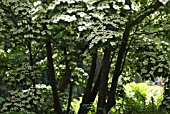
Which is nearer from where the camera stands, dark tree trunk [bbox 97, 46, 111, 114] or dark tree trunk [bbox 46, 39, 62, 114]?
dark tree trunk [bbox 97, 46, 111, 114]

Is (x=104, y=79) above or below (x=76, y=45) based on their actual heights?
below

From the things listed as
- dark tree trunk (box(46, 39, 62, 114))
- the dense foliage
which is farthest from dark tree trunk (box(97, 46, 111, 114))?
dark tree trunk (box(46, 39, 62, 114))

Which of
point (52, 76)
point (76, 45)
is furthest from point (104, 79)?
point (52, 76)

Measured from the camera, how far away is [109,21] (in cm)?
204

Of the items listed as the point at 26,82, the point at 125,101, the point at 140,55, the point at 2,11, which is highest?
the point at 2,11

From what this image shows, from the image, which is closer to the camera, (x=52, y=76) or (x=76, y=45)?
(x=76, y=45)

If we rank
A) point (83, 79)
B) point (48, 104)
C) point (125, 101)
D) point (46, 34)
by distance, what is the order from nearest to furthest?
point (46, 34) → point (48, 104) → point (83, 79) → point (125, 101)

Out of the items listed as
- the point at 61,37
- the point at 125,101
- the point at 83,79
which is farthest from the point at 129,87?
the point at 61,37

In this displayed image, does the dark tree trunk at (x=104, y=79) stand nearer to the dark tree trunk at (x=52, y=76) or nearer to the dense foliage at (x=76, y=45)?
the dense foliage at (x=76, y=45)

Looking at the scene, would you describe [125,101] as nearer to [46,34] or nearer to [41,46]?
[41,46]

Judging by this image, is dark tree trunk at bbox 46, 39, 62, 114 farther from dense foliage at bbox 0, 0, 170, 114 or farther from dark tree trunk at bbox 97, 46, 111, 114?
dark tree trunk at bbox 97, 46, 111, 114

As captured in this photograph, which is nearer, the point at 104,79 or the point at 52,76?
the point at 104,79

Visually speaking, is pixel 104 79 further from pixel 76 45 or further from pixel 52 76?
pixel 52 76

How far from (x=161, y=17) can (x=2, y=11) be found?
1.70 meters
